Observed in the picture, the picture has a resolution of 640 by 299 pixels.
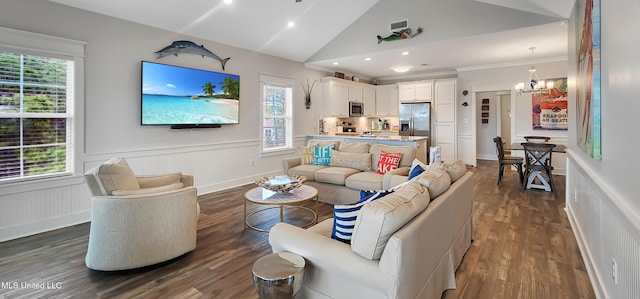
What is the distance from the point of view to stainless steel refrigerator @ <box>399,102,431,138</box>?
8391 millimetres

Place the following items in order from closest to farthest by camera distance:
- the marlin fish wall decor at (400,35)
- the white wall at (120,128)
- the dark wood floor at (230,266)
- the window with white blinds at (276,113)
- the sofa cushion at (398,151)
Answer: the dark wood floor at (230,266) → the white wall at (120,128) → the sofa cushion at (398,151) → the marlin fish wall decor at (400,35) → the window with white blinds at (276,113)

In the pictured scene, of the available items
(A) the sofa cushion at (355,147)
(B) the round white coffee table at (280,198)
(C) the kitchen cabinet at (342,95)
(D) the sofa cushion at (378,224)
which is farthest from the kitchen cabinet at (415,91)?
(D) the sofa cushion at (378,224)

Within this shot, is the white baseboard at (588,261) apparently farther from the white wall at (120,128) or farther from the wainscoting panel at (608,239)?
the white wall at (120,128)

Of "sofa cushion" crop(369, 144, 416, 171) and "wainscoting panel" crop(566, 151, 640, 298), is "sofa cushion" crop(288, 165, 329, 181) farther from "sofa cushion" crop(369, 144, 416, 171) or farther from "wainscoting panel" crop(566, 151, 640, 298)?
"wainscoting panel" crop(566, 151, 640, 298)

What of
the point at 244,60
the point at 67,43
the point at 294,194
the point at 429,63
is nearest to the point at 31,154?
the point at 67,43

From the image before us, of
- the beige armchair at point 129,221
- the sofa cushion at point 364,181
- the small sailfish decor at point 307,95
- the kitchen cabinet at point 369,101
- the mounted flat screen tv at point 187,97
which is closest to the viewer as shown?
the beige armchair at point 129,221

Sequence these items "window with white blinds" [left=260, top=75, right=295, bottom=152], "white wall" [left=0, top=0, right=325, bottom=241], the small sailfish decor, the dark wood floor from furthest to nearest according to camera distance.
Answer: the small sailfish decor < "window with white blinds" [left=260, top=75, right=295, bottom=152] < "white wall" [left=0, top=0, right=325, bottom=241] < the dark wood floor

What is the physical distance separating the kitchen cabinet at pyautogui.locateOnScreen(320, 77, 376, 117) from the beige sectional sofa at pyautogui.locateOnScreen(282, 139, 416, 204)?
261cm

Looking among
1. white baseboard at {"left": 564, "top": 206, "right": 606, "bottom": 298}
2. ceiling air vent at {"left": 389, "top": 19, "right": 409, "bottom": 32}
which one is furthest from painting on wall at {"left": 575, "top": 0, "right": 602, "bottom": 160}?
ceiling air vent at {"left": 389, "top": 19, "right": 409, "bottom": 32}

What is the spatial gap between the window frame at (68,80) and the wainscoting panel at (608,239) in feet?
16.5

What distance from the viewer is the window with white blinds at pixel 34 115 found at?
3283 millimetres

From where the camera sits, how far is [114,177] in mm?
2582

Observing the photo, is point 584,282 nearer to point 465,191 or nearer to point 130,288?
point 465,191

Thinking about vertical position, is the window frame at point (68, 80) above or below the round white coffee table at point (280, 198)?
above
